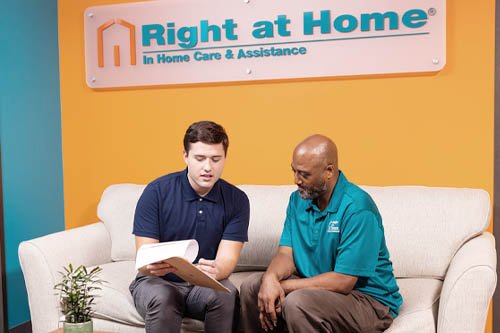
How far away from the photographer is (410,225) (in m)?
2.62

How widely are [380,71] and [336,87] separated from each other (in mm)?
266

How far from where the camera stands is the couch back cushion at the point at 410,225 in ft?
8.40

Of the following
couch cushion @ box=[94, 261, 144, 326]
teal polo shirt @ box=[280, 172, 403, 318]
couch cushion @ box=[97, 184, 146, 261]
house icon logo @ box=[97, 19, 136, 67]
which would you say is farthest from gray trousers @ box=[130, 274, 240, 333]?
house icon logo @ box=[97, 19, 136, 67]

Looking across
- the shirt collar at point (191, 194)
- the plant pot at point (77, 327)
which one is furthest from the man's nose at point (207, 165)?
the plant pot at point (77, 327)

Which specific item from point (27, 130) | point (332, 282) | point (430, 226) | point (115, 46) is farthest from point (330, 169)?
point (27, 130)

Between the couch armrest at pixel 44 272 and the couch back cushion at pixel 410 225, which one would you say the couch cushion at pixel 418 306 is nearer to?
the couch back cushion at pixel 410 225

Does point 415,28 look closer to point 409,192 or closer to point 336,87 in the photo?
point 336,87

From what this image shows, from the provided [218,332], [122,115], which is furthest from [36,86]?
[218,332]

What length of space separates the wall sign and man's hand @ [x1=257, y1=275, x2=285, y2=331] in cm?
148

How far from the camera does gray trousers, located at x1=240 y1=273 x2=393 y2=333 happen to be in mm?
1939

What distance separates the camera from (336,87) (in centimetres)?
313

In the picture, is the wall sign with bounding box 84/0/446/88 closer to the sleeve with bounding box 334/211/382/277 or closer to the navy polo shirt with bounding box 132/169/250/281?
the navy polo shirt with bounding box 132/169/250/281

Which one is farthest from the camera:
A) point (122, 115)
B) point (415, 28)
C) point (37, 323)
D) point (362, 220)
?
point (122, 115)

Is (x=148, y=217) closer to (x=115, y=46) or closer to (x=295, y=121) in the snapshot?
(x=295, y=121)
